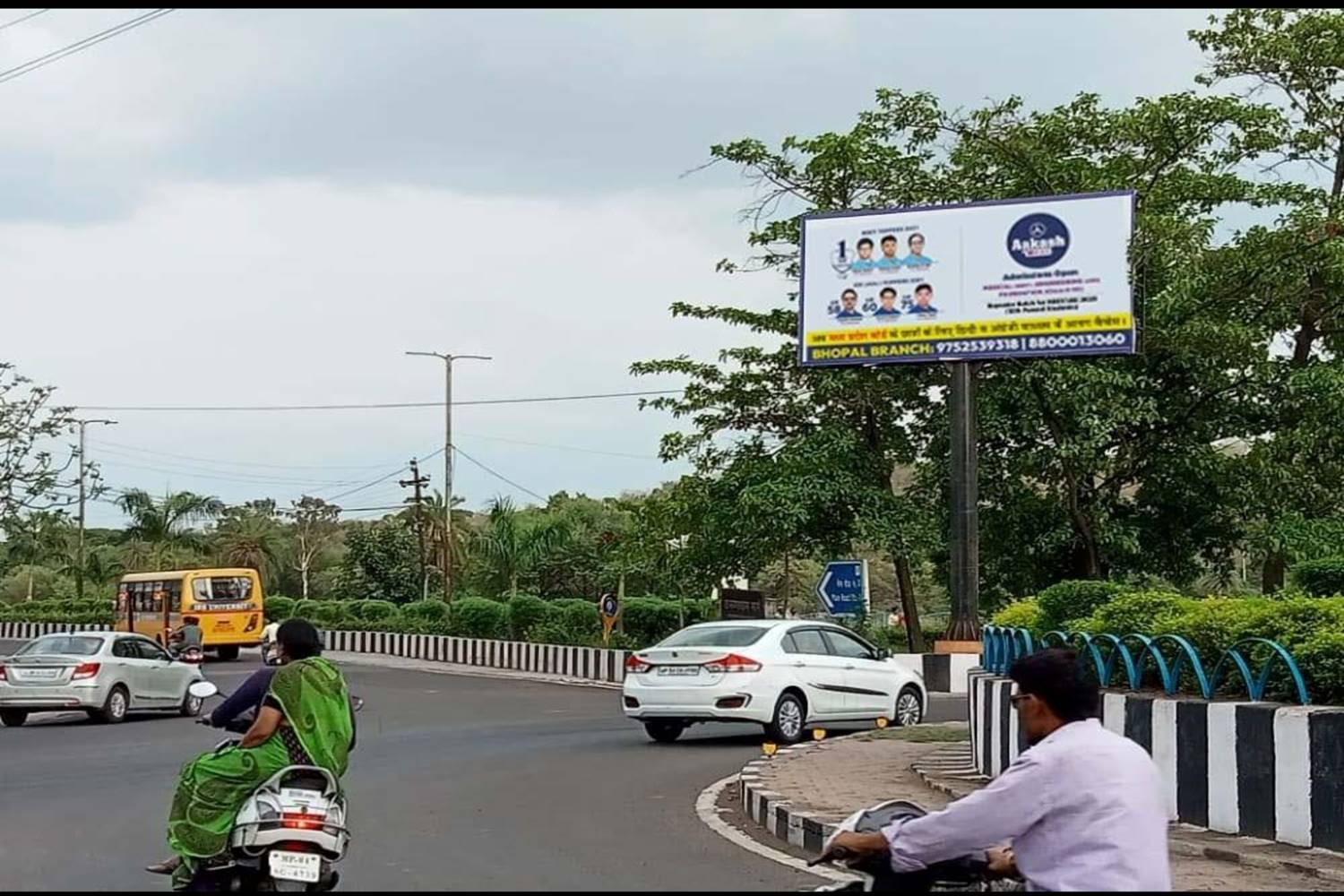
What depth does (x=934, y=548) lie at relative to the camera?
33.8 meters

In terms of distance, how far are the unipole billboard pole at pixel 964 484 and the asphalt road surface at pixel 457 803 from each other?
187 inches

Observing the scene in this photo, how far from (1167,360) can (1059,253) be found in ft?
25.5

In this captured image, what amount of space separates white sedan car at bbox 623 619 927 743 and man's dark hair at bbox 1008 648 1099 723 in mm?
13195

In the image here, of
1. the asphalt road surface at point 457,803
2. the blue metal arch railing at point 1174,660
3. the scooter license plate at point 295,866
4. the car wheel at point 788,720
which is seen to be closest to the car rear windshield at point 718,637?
the car wheel at point 788,720

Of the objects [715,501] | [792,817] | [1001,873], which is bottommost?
[792,817]

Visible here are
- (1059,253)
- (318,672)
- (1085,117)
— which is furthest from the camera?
(1085,117)

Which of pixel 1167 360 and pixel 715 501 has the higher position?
pixel 1167 360

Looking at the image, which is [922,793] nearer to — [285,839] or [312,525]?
[285,839]

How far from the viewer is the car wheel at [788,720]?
1844cm

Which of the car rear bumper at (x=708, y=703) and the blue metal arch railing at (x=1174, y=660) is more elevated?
the blue metal arch railing at (x=1174, y=660)

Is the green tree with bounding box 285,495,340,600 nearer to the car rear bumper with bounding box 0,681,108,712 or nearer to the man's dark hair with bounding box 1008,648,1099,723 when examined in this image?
the car rear bumper with bounding box 0,681,108,712

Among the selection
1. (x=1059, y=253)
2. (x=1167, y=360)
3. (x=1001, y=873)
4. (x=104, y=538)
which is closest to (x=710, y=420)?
(x=1167, y=360)

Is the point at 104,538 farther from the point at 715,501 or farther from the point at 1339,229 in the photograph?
the point at 1339,229

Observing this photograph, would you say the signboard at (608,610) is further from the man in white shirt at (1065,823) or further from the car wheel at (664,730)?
the man in white shirt at (1065,823)
